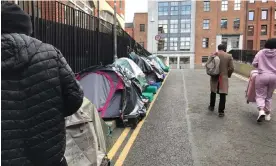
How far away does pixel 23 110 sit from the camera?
1.99 metres

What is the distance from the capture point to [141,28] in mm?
66688

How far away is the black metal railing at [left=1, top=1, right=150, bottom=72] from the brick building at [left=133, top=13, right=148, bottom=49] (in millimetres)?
54950

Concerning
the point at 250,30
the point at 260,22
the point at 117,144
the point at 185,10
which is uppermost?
the point at 185,10

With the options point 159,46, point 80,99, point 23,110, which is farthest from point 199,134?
point 159,46

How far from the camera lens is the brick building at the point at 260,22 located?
66438 mm

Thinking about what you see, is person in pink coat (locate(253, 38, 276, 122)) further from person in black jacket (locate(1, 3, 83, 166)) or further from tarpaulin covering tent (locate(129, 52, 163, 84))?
tarpaulin covering tent (locate(129, 52, 163, 84))

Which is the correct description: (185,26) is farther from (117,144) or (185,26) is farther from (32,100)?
(32,100)

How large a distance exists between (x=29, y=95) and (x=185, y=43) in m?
62.8

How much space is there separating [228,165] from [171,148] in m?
1.04

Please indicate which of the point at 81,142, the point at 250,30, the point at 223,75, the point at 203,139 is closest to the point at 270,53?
the point at 223,75

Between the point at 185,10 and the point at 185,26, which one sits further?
the point at 185,26

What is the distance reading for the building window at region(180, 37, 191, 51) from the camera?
63.2m

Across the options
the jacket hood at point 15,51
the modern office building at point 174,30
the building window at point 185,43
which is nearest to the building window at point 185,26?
the modern office building at point 174,30

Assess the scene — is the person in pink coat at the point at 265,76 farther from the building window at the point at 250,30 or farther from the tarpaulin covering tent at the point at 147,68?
the building window at the point at 250,30
